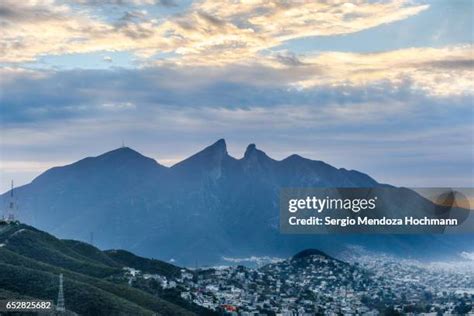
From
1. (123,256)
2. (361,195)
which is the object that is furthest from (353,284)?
(361,195)

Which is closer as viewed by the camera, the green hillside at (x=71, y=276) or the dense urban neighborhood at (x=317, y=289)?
the green hillside at (x=71, y=276)

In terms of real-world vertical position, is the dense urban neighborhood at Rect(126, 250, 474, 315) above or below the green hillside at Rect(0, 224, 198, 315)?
below

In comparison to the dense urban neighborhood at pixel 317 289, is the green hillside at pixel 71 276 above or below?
above

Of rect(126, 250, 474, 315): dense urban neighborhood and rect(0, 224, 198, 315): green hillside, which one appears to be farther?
rect(126, 250, 474, 315): dense urban neighborhood
